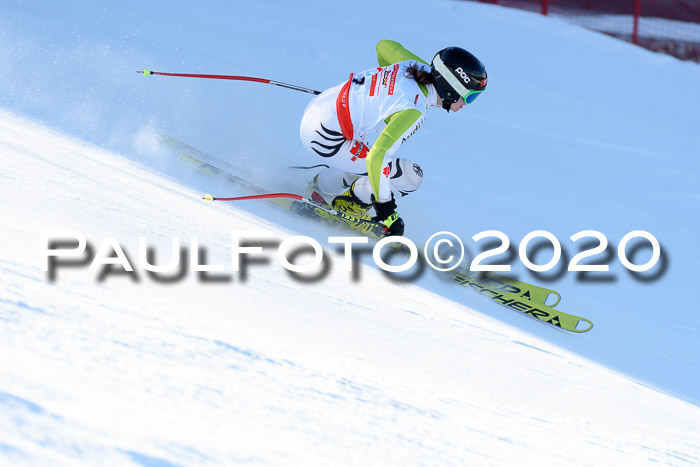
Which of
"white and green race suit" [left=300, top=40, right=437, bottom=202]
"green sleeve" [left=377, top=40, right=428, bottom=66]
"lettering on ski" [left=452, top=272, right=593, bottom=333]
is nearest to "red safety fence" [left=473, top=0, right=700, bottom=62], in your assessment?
"green sleeve" [left=377, top=40, right=428, bottom=66]

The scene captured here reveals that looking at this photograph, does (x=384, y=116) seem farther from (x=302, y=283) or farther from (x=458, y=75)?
(x=302, y=283)

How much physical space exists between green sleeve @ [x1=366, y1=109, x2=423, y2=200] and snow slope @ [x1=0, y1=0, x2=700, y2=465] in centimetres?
→ 46

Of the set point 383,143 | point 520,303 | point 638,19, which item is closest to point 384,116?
point 383,143

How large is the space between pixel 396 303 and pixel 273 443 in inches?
53.6

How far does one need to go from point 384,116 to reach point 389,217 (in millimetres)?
507

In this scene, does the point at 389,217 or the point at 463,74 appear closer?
the point at 463,74

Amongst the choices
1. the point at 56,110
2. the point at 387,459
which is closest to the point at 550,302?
the point at 387,459

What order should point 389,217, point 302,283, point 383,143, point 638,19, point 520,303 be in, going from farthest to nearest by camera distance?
point 638,19
point 520,303
point 389,217
point 383,143
point 302,283

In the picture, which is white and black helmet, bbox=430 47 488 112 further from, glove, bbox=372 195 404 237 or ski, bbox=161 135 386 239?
ski, bbox=161 135 386 239

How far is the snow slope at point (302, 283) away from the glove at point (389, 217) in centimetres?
30

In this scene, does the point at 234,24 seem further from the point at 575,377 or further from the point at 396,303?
the point at 575,377

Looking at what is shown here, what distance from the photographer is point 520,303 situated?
4.04 metres

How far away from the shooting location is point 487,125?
249 inches

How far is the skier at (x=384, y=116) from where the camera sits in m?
3.72
